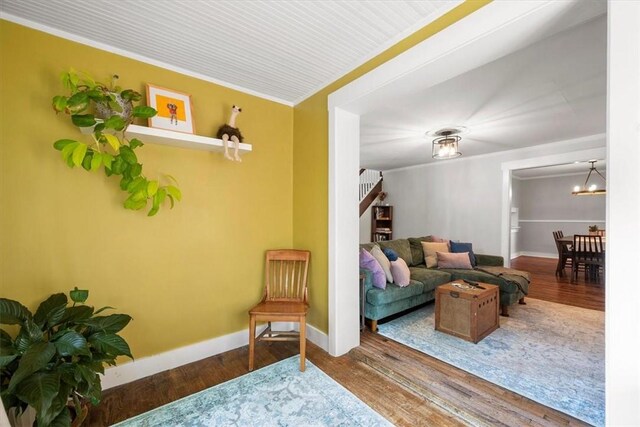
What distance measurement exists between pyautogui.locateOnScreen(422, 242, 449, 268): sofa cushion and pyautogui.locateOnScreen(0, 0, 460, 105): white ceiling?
3351 mm

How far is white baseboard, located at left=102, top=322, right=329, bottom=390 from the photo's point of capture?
6.41 feet

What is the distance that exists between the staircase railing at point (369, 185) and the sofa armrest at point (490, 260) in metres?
3.09

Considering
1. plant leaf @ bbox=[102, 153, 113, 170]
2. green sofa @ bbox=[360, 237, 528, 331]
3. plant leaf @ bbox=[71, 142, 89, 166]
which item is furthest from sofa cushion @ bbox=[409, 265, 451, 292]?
plant leaf @ bbox=[71, 142, 89, 166]

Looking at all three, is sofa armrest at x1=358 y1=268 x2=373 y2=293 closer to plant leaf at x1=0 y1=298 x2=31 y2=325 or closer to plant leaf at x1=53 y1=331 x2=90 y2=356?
plant leaf at x1=53 y1=331 x2=90 y2=356

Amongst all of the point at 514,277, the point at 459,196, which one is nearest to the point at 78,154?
the point at 514,277

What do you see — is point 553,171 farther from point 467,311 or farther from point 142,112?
point 142,112

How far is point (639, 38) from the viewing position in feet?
3.26

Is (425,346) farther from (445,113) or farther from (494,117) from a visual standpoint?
(494,117)

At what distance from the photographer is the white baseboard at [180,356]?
1.96 meters

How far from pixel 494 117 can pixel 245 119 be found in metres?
3.08

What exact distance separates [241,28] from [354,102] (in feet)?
3.31

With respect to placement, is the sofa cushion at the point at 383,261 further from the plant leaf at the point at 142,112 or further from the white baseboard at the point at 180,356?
the plant leaf at the point at 142,112

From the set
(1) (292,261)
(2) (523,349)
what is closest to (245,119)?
(1) (292,261)

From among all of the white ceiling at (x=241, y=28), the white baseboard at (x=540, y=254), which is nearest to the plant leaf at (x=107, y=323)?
the white ceiling at (x=241, y=28)
